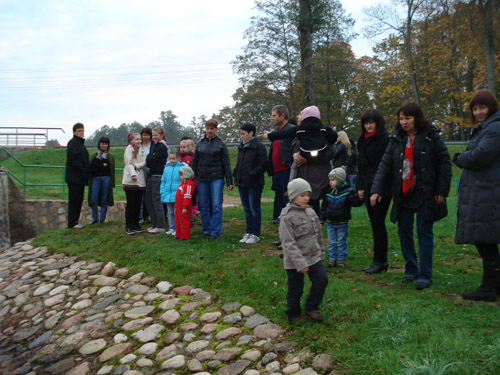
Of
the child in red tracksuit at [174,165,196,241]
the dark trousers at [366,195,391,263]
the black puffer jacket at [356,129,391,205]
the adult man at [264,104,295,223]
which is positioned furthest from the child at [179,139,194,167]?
the dark trousers at [366,195,391,263]

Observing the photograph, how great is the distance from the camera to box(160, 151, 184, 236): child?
847 cm

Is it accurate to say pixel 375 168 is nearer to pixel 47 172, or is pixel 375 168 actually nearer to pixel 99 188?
pixel 99 188

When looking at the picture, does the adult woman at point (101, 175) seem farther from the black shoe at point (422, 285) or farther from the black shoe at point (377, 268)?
the black shoe at point (422, 285)

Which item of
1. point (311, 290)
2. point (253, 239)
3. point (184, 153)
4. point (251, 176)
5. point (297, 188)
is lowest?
point (311, 290)

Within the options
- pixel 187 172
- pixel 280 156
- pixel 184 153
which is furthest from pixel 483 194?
pixel 184 153

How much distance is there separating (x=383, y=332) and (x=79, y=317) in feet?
13.8

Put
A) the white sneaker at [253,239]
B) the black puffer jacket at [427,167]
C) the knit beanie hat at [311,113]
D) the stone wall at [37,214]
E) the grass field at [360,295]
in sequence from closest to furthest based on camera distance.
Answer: the grass field at [360,295] < the black puffer jacket at [427,167] < the knit beanie hat at [311,113] < the white sneaker at [253,239] < the stone wall at [37,214]

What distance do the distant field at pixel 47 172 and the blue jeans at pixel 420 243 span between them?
13671mm

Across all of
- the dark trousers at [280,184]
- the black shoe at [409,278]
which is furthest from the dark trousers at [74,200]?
the black shoe at [409,278]

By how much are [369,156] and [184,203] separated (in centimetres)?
354

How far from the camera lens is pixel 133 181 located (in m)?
9.02

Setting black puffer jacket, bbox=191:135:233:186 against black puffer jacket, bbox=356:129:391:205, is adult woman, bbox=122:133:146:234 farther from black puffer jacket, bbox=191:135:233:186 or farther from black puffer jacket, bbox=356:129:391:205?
black puffer jacket, bbox=356:129:391:205

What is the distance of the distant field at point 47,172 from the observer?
16558mm

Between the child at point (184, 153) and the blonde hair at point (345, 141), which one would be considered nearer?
the blonde hair at point (345, 141)
